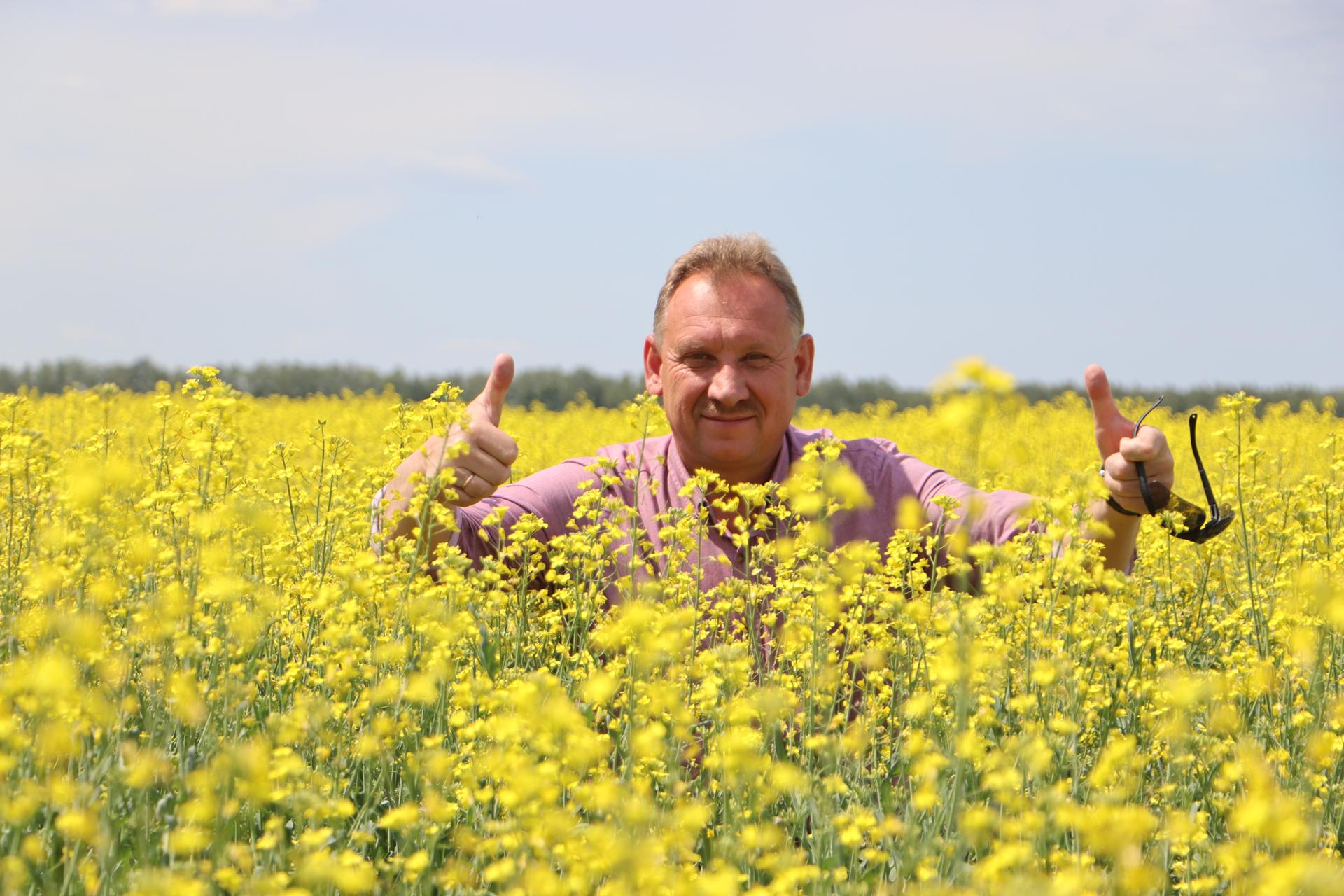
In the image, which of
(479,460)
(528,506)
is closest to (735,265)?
(528,506)

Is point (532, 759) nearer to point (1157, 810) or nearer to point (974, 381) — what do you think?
point (974, 381)

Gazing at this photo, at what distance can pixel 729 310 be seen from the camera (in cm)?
397

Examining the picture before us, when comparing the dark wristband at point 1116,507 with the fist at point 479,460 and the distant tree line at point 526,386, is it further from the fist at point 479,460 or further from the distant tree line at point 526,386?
the distant tree line at point 526,386

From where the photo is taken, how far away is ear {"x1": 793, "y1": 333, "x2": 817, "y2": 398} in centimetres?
432

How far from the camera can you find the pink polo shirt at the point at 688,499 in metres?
3.78

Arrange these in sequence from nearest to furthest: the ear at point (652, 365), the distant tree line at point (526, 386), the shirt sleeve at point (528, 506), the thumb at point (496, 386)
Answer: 1. the thumb at point (496, 386)
2. the shirt sleeve at point (528, 506)
3. the ear at point (652, 365)
4. the distant tree line at point (526, 386)

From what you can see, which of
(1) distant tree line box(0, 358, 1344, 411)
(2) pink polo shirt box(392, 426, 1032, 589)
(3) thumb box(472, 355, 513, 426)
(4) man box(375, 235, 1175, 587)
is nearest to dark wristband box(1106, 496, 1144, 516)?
(4) man box(375, 235, 1175, 587)

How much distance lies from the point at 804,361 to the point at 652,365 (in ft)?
1.80

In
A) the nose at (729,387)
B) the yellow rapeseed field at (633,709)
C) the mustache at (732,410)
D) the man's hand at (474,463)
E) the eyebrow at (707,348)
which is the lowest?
the yellow rapeseed field at (633,709)

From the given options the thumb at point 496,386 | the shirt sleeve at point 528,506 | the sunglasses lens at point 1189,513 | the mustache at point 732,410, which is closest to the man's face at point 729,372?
the mustache at point 732,410

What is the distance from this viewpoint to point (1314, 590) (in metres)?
2.37

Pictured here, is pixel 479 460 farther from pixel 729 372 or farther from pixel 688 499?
pixel 729 372

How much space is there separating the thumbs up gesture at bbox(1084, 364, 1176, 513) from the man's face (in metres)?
1.05

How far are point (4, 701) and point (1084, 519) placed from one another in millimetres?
2006
